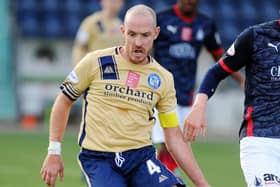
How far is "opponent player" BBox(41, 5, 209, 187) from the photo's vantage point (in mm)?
6602

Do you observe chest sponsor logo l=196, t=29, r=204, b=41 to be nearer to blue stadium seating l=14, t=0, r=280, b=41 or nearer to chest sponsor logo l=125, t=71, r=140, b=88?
chest sponsor logo l=125, t=71, r=140, b=88

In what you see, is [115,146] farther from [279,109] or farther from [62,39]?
[62,39]

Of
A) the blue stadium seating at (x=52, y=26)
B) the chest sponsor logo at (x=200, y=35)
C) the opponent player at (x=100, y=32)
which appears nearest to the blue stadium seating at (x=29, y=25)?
the blue stadium seating at (x=52, y=26)

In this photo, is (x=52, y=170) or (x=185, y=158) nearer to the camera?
(x=52, y=170)

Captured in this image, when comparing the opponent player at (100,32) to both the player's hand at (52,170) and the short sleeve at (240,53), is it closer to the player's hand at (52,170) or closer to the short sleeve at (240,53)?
the short sleeve at (240,53)

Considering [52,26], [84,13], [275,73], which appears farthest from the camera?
[84,13]

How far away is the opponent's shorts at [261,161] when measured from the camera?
21.9ft

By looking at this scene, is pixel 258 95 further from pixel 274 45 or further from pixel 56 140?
pixel 56 140

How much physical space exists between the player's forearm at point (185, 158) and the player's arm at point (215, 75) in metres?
0.09

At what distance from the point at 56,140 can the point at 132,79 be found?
2.35ft

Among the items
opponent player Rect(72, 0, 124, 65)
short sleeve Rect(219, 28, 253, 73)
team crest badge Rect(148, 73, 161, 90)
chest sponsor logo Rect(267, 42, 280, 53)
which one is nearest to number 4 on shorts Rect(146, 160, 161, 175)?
team crest badge Rect(148, 73, 161, 90)

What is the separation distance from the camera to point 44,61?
21.0 meters

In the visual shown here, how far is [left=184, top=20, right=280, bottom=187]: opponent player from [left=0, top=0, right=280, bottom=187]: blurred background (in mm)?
12001

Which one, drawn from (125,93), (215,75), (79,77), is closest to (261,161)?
(215,75)
